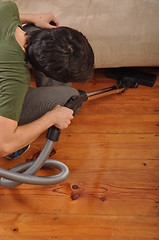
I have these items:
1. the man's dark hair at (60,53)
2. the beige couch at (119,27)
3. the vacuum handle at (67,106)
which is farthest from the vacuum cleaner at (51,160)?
the man's dark hair at (60,53)

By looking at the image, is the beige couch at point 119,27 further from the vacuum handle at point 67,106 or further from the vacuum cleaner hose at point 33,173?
the vacuum cleaner hose at point 33,173

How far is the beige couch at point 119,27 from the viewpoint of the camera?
63.9 inches

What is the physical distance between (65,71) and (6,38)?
24 centimetres

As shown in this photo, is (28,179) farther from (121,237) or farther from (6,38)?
(6,38)

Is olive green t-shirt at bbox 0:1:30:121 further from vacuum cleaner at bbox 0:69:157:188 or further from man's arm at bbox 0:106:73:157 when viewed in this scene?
vacuum cleaner at bbox 0:69:157:188

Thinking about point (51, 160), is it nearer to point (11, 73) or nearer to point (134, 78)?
point (11, 73)

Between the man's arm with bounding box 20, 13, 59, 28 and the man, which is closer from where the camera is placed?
the man

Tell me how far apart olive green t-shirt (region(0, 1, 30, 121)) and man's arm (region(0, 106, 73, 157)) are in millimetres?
43

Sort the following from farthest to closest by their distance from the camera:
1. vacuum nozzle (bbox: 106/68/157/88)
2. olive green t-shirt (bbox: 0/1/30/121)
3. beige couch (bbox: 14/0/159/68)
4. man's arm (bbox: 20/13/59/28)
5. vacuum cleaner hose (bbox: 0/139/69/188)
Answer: vacuum nozzle (bbox: 106/68/157/88), beige couch (bbox: 14/0/159/68), man's arm (bbox: 20/13/59/28), vacuum cleaner hose (bbox: 0/139/69/188), olive green t-shirt (bbox: 0/1/30/121)

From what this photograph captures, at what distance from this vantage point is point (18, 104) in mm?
1081

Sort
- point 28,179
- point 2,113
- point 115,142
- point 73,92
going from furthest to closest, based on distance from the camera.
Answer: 1. point 115,142
2. point 73,92
3. point 28,179
4. point 2,113

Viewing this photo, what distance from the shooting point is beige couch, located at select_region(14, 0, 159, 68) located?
1.62 m

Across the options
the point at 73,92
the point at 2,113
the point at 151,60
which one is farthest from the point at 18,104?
the point at 151,60

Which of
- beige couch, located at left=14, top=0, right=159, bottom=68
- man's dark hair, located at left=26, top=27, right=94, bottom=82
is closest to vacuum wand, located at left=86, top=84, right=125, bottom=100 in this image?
beige couch, located at left=14, top=0, right=159, bottom=68
